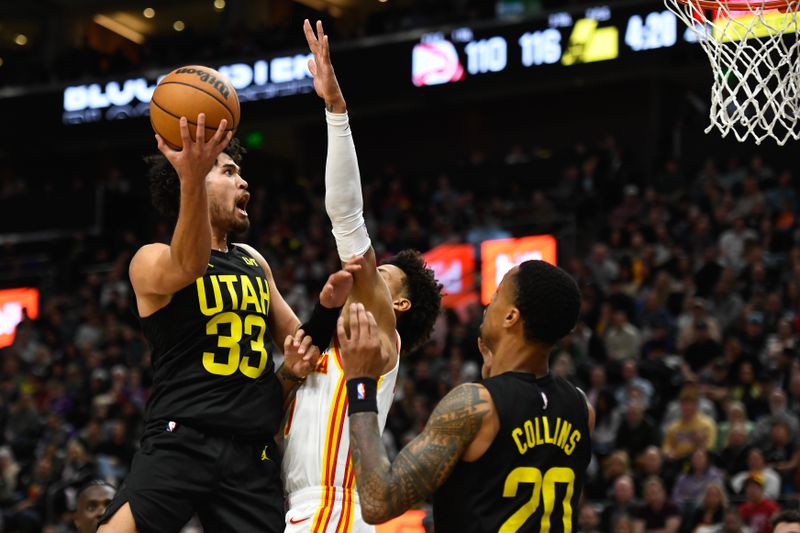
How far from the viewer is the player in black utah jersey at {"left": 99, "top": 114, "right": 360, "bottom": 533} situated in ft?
13.9

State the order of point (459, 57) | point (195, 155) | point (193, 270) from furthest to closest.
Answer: point (459, 57), point (193, 270), point (195, 155)

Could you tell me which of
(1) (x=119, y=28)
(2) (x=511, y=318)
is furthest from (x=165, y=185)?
(1) (x=119, y=28)

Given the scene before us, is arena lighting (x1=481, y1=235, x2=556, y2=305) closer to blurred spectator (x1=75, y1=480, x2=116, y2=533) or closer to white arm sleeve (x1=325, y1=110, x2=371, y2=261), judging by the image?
blurred spectator (x1=75, y1=480, x2=116, y2=533)

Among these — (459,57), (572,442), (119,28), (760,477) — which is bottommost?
(760,477)

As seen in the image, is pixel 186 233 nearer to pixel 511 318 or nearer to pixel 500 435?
pixel 511 318

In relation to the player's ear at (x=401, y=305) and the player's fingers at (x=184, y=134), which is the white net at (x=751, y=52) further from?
the player's fingers at (x=184, y=134)

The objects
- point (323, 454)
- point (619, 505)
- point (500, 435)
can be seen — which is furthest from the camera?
point (619, 505)

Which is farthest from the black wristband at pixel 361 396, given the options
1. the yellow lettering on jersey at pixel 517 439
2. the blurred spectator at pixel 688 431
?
the blurred spectator at pixel 688 431

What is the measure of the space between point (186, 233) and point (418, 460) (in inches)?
47.0

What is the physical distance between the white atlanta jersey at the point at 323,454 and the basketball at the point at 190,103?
3.05 ft

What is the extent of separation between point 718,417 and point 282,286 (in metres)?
7.23

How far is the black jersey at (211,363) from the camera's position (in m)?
4.34

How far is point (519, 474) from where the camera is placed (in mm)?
3533

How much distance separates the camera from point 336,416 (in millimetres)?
4422
